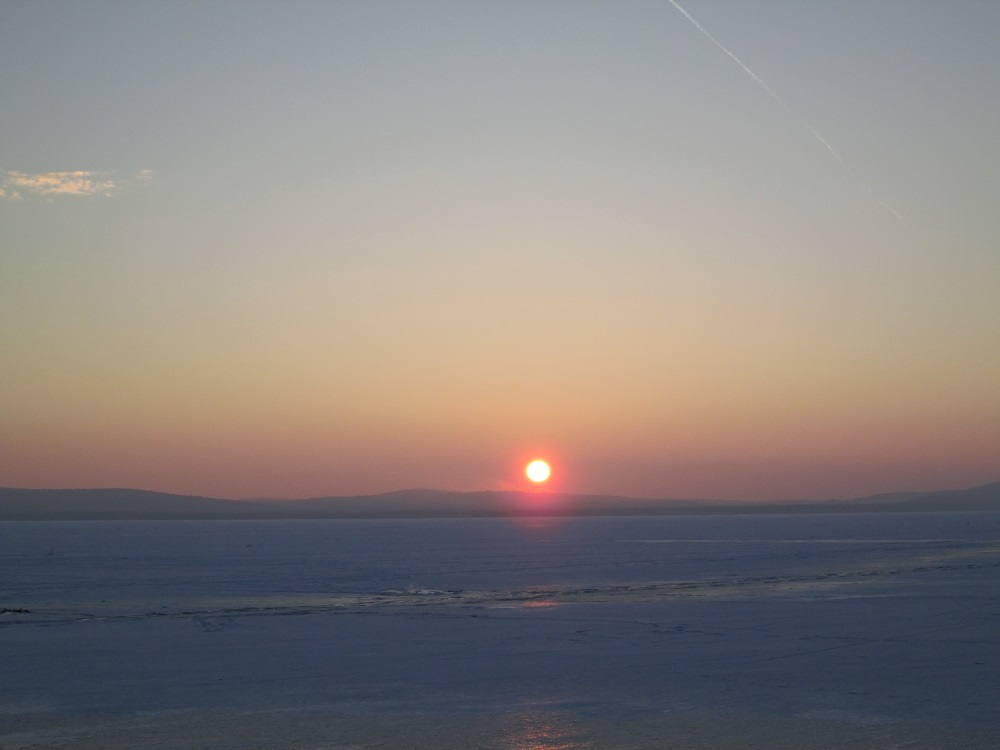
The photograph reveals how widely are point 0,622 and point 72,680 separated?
11.3 metres

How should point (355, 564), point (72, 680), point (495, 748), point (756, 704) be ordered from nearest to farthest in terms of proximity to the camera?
1. point (495, 748)
2. point (756, 704)
3. point (72, 680)
4. point (355, 564)

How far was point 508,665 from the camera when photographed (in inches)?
776

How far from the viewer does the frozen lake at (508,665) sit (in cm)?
1384

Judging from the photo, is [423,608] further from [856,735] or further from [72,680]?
[856,735]

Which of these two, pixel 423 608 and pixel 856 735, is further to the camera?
pixel 423 608

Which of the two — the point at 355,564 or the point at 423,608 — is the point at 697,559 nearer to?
the point at 355,564

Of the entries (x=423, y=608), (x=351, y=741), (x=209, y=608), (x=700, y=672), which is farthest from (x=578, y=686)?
(x=209, y=608)

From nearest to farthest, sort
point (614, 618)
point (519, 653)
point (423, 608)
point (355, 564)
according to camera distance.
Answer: point (519, 653)
point (614, 618)
point (423, 608)
point (355, 564)

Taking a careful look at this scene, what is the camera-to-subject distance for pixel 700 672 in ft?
61.0

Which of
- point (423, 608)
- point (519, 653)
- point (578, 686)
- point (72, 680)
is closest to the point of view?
point (578, 686)

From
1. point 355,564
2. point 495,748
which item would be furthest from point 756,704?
point 355,564

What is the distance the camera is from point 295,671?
19188mm

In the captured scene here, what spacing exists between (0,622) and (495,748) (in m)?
20.7

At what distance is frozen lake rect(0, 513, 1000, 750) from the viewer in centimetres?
1384
